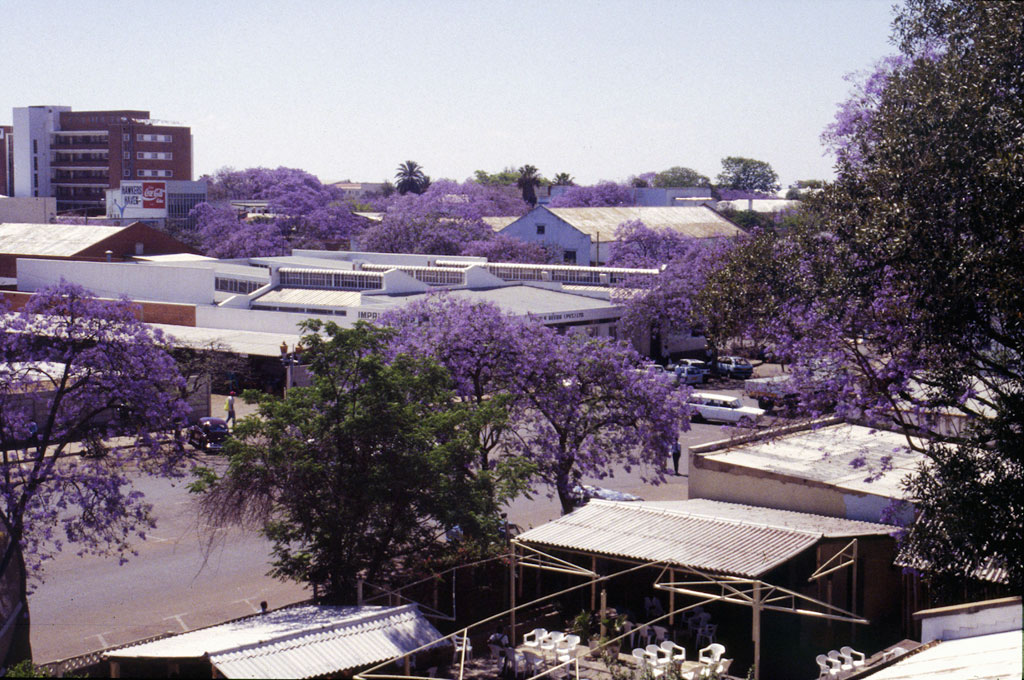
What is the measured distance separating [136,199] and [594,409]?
70.9m

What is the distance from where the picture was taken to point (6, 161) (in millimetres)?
110375

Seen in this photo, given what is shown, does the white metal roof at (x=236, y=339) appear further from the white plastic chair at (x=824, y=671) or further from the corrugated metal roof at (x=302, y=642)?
the white plastic chair at (x=824, y=671)

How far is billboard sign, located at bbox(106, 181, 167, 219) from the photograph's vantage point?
278 ft

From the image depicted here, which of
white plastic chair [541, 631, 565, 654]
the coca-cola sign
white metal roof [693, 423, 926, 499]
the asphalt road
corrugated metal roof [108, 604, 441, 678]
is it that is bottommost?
the asphalt road

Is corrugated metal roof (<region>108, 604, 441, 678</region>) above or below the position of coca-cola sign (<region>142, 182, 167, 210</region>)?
below

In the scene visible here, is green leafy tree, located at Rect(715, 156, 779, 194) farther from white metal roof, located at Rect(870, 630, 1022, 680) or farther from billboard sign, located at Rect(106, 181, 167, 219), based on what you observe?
white metal roof, located at Rect(870, 630, 1022, 680)

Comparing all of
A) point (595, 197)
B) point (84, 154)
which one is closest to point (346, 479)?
point (595, 197)

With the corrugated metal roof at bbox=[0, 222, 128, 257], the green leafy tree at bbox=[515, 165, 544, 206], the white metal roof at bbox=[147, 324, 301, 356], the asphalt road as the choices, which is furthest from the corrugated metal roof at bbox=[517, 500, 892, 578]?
the green leafy tree at bbox=[515, 165, 544, 206]

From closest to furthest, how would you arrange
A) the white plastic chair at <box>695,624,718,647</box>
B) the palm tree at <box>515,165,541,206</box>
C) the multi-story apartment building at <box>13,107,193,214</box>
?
1. the white plastic chair at <box>695,624,718,647</box>
2. the multi-story apartment building at <box>13,107,193,214</box>
3. the palm tree at <box>515,165,541,206</box>

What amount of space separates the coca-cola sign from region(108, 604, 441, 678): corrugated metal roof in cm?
7532

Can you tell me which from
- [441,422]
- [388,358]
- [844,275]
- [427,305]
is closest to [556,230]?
[427,305]

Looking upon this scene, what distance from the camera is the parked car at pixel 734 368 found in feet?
157

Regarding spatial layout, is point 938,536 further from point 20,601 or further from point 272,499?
point 20,601

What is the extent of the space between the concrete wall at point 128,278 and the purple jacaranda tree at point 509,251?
66.5ft
